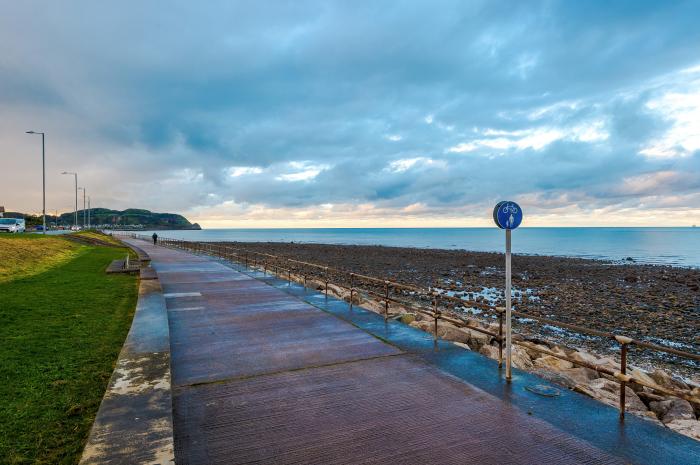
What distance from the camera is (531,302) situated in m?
21.9

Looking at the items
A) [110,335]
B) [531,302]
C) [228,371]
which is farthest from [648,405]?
[531,302]

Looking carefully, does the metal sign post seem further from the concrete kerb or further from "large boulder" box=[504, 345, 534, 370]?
the concrete kerb

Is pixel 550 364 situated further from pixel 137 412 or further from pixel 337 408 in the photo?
pixel 137 412

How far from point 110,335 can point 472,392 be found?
645 cm

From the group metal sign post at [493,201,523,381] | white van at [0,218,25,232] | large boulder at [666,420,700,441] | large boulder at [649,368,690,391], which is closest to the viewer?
metal sign post at [493,201,523,381]

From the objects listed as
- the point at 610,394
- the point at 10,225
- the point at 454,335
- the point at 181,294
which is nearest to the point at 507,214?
the point at 610,394

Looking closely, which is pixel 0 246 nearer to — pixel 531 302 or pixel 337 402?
pixel 337 402

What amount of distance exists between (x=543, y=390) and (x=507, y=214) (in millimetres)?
2210

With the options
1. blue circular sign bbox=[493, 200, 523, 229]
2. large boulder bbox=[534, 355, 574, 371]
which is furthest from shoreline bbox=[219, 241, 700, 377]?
blue circular sign bbox=[493, 200, 523, 229]

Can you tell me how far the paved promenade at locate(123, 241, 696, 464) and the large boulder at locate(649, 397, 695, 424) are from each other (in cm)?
302

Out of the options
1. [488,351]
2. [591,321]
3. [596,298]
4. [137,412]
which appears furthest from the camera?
[596,298]

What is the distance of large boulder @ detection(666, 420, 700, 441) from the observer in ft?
18.1

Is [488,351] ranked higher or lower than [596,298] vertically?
higher

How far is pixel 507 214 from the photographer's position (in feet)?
17.4
